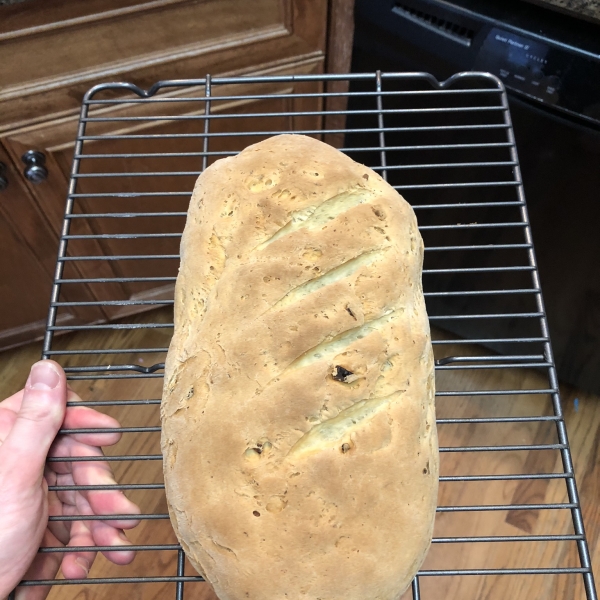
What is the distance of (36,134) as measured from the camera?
1089mm

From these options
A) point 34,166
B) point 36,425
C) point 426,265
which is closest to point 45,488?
point 36,425

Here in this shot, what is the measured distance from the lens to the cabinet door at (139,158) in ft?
3.68

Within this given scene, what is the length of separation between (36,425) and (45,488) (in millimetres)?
103

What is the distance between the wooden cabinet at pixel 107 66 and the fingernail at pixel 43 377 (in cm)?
57

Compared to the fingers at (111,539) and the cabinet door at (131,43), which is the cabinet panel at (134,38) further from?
the fingers at (111,539)

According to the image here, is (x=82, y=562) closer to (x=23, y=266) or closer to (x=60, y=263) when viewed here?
(x=60, y=263)

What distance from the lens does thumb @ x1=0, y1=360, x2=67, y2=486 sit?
2.30 feet

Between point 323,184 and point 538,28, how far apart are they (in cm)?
59

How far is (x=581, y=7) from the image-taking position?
0.89m

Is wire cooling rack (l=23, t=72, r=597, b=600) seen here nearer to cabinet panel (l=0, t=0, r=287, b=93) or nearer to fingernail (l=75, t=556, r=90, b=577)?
cabinet panel (l=0, t=0, r=287, b=93)

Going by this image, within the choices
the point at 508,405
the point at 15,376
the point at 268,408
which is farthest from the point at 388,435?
the point at 15,376

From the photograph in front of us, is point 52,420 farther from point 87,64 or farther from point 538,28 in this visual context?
point 538,28

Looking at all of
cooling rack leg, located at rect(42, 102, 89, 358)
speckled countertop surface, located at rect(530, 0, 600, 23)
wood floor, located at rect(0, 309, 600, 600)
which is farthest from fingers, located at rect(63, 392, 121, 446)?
speckled countertop surface, located at rect(530, 0, 600, 23)

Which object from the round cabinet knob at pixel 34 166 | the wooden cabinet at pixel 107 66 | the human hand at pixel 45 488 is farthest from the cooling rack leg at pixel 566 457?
the round cabinet knob at pixel 34 166
